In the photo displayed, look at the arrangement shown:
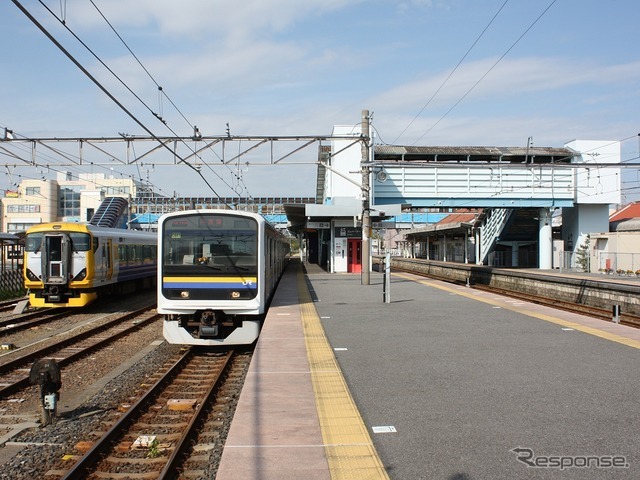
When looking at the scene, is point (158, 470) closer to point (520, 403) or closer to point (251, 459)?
point (251, 459)

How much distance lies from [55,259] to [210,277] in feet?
25.2

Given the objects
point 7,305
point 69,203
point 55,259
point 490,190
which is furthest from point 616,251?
point 69,203

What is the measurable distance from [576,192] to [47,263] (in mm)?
26932

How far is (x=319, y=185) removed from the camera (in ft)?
140

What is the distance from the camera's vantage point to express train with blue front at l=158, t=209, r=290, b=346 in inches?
396

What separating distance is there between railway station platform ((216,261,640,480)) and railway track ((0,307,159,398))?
341cm

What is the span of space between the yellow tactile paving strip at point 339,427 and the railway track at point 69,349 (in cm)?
439

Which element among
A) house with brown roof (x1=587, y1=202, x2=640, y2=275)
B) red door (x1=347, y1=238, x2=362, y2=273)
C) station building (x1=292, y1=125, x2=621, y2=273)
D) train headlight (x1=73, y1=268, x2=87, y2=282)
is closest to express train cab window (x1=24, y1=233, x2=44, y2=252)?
train headlight (x1=73, y1=268, x2=87, y2=282)

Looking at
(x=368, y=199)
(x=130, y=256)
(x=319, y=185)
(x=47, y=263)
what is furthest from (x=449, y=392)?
(x=319, y=185)

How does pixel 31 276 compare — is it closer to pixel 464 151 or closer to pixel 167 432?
pixel 167 432

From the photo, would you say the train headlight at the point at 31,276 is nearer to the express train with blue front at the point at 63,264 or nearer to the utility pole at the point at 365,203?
the express train with blue front at the point at 63,264

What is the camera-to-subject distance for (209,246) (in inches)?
404

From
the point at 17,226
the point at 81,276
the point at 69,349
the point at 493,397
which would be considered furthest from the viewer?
the point at 17,226

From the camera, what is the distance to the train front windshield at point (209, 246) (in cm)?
1016
